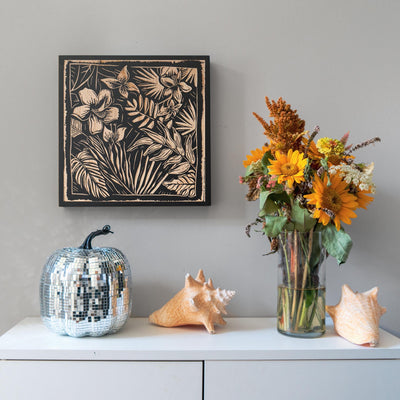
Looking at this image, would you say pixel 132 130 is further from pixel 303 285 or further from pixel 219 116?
pixel 303 285

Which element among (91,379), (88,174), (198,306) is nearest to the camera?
(91,379)

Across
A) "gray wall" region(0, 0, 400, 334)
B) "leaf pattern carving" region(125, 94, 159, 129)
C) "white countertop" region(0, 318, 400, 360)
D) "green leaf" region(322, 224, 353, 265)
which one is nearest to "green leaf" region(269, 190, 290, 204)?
"green leaf" region(322, 224, 353, 265)

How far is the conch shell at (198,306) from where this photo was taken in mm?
1039

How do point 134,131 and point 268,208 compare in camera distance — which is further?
point 134,131

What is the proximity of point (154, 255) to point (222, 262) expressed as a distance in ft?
0.65

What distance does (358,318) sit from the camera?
98 centimetres

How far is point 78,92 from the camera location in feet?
3.93

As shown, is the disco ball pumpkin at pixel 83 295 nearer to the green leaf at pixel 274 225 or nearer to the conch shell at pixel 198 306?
the conch shell at pixel 198 306

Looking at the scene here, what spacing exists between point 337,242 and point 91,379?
636mm

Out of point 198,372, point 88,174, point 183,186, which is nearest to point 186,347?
point 198,372

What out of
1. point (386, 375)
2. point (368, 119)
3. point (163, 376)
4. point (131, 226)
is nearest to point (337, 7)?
point (368, 119)

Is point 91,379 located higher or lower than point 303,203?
lower

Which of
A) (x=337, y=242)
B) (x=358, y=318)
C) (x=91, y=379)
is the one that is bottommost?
(x=91, y=379)

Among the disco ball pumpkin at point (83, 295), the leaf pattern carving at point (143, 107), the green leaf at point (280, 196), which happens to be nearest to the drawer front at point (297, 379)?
the disco ball pumpkin at point (83, 295)
